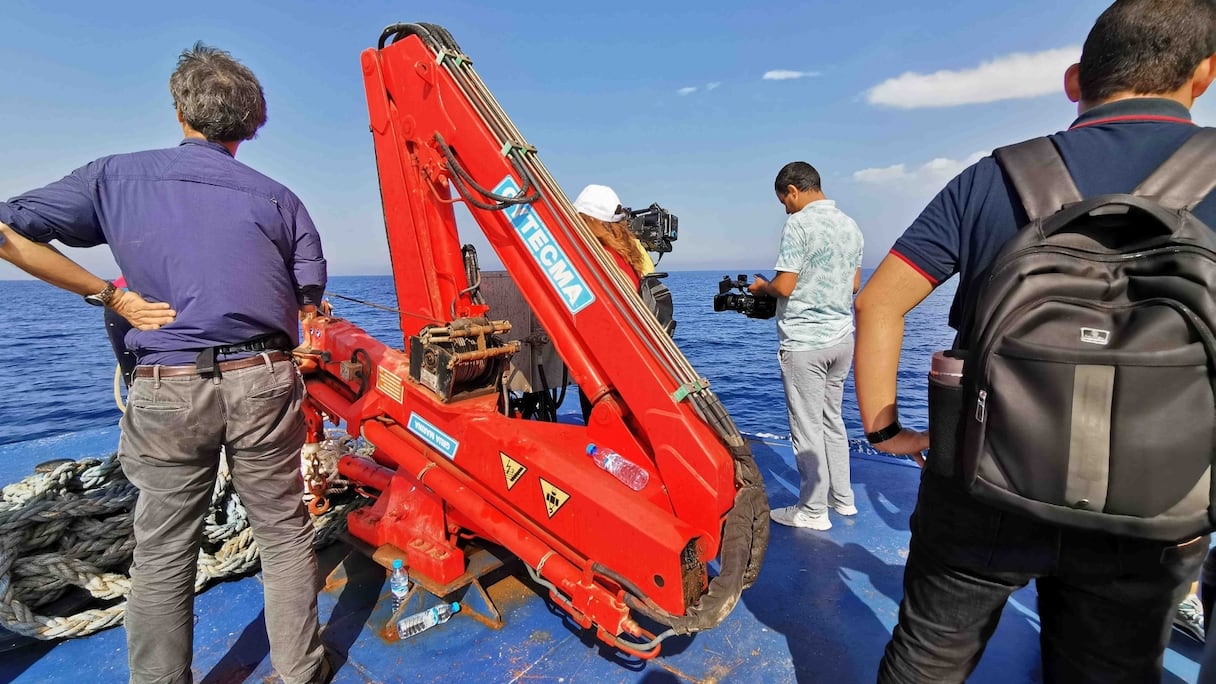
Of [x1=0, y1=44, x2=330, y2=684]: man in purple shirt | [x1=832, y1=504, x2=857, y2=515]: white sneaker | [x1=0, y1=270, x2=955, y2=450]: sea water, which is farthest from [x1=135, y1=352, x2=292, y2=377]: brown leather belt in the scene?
[x1=0, y1=270, x2=955, y2=450]: sea water

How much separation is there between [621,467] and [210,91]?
195cm

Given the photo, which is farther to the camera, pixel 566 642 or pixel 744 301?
pixel 744 301

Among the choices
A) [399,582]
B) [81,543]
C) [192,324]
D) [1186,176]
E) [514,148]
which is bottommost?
[399,582]

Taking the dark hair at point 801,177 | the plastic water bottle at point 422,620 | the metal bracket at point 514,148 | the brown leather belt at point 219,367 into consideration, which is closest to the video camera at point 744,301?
the dark hair at point 801,177

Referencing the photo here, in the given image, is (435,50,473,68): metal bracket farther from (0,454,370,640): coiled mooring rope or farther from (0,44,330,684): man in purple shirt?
(0,454,370,640): coiled mooring rope

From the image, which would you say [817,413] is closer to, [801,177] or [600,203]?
[801,177]

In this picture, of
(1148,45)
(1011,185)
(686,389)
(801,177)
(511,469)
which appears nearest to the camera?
(1148,45)

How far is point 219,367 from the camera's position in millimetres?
1791

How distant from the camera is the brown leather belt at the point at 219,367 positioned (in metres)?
1.73

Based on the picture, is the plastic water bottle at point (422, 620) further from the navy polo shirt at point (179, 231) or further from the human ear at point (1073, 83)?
the human ear at point (1073, 83)

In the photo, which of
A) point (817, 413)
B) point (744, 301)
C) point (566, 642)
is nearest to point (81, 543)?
point (566, 642)

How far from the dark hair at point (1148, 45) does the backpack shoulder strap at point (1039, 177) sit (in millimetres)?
182

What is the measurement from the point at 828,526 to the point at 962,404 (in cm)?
236

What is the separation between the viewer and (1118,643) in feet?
3.78
